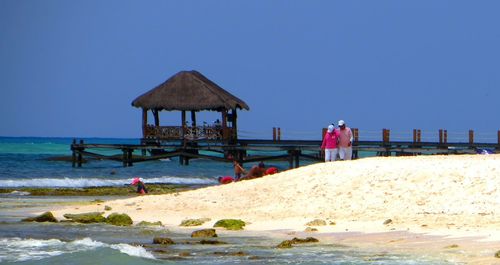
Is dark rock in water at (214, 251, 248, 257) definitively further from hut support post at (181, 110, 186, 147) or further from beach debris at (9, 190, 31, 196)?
hut support post at (181, 110, 186, 147)

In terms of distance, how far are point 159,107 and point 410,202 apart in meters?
39.1

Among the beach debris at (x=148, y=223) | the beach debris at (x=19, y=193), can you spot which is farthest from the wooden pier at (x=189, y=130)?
the beach debris at (x=148, y=223)

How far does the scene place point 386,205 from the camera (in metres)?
22.3

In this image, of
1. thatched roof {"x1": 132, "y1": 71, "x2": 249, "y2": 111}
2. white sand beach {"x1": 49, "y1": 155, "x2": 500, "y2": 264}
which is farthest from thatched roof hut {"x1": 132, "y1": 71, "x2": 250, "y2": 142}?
white sand beach {"x1": 49, "y1": 155, "x2": 500, "y2": 264}

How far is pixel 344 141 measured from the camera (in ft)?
93.5

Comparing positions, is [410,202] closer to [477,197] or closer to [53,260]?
[477,197]

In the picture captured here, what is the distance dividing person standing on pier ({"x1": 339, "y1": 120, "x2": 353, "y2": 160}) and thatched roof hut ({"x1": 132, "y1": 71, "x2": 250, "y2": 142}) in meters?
29.9

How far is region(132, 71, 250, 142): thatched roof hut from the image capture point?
2336 inches

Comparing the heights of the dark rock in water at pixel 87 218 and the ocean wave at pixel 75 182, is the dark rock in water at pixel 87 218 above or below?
above

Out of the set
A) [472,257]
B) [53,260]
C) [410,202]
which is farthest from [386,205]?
[53,260]

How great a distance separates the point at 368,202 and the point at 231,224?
3.05 m

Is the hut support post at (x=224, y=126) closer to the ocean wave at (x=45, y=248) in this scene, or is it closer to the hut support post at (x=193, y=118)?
the hut support post at (x=193, y=118)

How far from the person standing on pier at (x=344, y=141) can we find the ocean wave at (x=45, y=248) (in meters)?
10.5

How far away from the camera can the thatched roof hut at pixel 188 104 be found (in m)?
59.3
